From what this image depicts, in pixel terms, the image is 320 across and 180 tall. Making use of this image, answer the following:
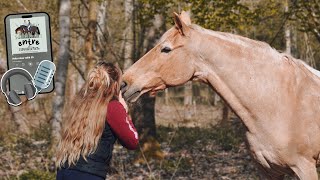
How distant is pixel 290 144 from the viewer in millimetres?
4922

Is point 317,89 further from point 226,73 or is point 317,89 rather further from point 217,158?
point 217,158

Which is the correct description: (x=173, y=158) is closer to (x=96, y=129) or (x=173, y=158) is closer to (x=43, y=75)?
(x=96, y=129)

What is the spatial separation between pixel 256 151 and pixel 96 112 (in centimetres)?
154

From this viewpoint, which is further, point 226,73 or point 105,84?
point 226,73

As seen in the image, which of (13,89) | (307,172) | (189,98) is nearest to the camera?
(13,89)

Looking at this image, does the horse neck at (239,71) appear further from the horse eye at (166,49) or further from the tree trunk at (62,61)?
the tree trunk at (62,61)

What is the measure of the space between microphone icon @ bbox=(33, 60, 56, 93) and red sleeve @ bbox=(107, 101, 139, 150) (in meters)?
1.11

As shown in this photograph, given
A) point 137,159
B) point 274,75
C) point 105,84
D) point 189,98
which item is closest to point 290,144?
point 274,75

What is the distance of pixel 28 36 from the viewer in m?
3.26

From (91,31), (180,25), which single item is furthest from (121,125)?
(91,31)

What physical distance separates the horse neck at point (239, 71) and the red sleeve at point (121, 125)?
118cm

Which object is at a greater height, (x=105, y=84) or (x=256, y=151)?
(x=105, y=84)

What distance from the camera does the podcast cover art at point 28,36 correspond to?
3.19 m

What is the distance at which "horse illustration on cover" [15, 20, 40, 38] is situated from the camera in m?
3.24
